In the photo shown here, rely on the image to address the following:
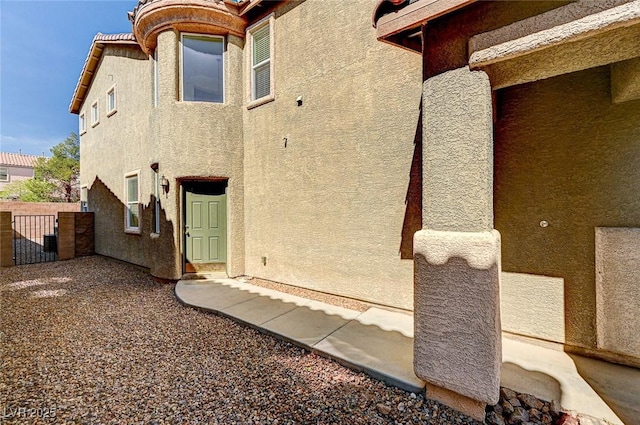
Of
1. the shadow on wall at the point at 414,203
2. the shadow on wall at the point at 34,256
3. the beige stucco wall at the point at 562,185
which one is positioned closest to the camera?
the beige stucco wall at the point at 562,185

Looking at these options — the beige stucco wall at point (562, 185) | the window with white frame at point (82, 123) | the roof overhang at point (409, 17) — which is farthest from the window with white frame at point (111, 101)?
the beige stucco wall at point (562, 185)

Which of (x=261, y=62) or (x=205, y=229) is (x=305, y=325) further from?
(x=261, y=62)

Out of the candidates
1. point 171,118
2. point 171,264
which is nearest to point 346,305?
point 171,264

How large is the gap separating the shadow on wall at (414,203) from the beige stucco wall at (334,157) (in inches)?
3.5

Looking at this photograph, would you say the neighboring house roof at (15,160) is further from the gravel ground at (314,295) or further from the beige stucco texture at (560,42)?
the beige stucco texture at (560,42)

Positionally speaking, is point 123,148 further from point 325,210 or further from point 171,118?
point 325,210

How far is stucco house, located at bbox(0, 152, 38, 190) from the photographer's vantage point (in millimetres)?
32094

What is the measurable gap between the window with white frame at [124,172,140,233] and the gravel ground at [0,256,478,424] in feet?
14.1

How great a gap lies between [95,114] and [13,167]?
3287cm

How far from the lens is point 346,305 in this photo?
539 cm

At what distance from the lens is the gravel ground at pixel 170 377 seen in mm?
2660

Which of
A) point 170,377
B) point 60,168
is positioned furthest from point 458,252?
point 60,168

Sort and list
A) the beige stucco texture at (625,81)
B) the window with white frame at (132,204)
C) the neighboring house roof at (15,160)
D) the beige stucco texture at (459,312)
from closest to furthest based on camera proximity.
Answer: the beige stucco texture at (459,312), the beige stucco texture at (625,81), the window with white frame at (132,204), the neighboring house roof at (15,160)

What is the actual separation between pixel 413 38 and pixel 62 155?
28009 mm
